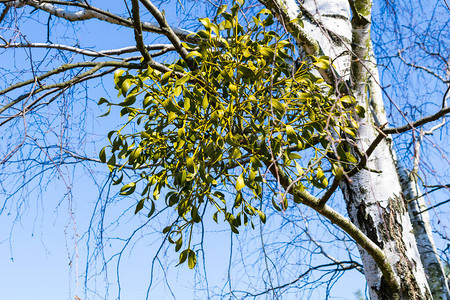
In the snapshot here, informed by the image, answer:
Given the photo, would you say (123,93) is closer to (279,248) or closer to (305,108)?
(305,108)

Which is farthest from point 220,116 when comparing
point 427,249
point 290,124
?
point 427,249

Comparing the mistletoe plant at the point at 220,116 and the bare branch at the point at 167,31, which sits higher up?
the bare branch at the point at 167,31

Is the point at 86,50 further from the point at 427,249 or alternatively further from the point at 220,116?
the point at 427,249

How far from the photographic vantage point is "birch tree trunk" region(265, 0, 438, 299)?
1.80 meters

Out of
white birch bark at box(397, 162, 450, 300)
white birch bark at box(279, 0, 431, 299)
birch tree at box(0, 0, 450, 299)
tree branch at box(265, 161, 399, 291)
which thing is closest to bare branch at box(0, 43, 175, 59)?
birch tree at box(0, 0, 450, 299)

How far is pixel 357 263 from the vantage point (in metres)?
2.69

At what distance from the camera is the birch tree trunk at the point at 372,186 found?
180 centimetres

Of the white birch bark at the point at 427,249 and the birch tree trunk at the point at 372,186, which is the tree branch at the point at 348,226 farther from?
the white birch bark at the point at 427,249

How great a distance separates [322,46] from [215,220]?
2.51 ft

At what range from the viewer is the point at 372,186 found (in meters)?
1.72

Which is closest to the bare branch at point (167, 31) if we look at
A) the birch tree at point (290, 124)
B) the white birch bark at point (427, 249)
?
the birch tree at point (290, 124)

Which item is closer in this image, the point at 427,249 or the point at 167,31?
the point at 167,31

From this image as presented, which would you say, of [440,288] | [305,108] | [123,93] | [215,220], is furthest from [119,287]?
[440,288]

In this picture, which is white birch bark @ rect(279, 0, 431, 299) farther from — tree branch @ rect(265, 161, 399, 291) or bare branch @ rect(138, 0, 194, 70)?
bare branch @ rect(138, 0, 194, 70)
